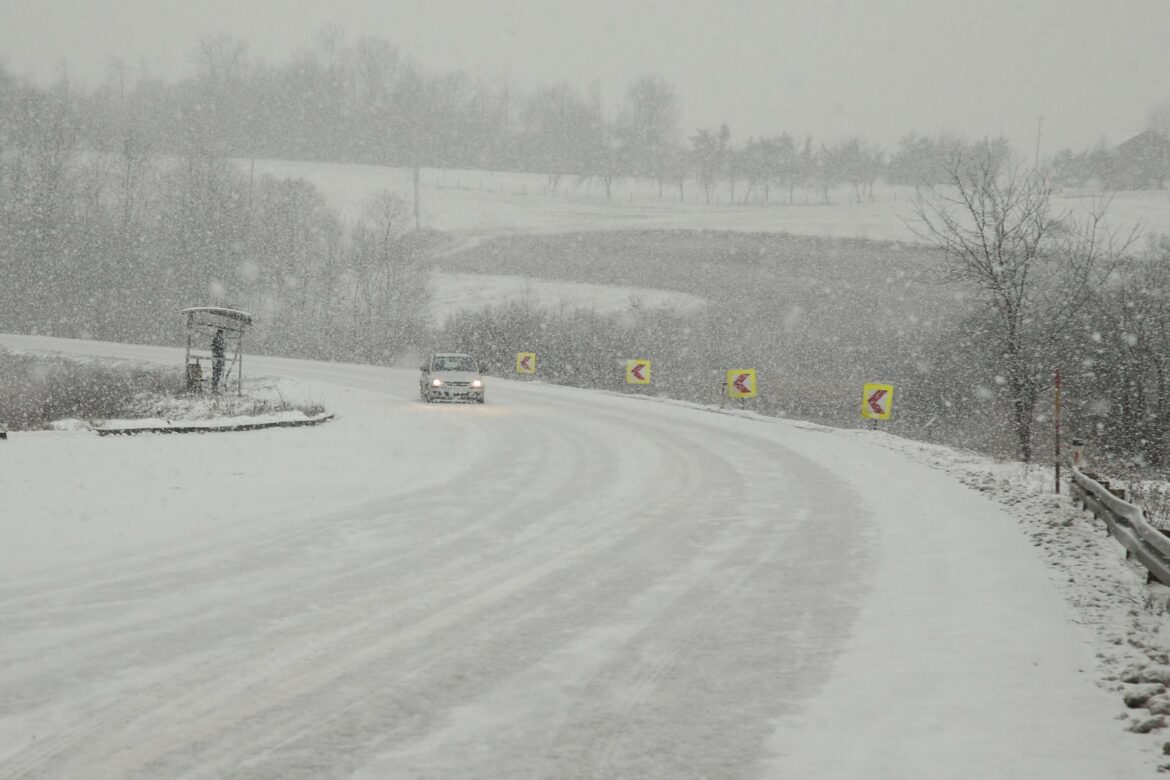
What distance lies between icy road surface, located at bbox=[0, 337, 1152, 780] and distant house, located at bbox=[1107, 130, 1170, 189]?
4243 inches

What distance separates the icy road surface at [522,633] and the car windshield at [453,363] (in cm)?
1621

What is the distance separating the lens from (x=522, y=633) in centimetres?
635

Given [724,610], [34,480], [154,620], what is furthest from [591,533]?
[34,480]

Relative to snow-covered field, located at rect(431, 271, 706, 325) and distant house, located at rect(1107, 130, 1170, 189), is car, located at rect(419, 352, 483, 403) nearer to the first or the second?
snow-covered field, located at rect(431, 271, 706, 325)

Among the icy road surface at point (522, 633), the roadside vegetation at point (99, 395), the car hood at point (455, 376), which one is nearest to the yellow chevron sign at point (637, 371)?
the car hood at point (455, 376)

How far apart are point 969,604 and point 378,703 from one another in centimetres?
473

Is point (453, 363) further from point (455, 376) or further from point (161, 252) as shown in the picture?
point (161, 252)

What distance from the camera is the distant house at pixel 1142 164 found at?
338ft

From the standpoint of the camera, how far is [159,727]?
4.54 m

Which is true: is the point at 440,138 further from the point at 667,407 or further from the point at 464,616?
the point at 464,616

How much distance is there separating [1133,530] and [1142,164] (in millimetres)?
114092

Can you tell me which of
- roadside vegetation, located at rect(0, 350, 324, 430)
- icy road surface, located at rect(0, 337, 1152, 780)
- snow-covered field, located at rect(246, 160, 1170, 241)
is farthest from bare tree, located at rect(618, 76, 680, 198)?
icy road surface, located at rect(0, 337, 1152, 780)

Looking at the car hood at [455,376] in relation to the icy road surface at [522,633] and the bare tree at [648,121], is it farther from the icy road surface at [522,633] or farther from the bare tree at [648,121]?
the bare tree at [648,121]

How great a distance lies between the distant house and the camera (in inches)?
4055
